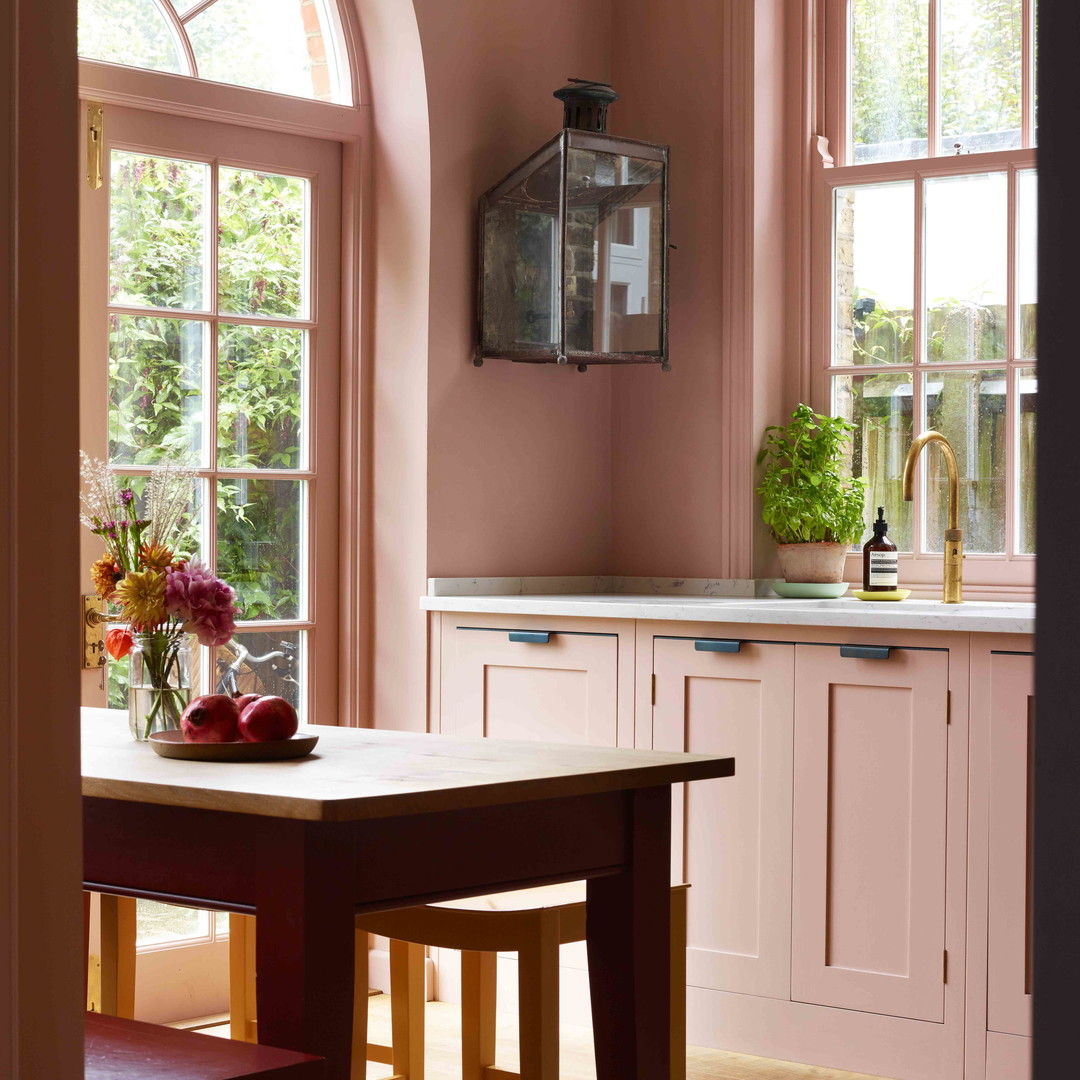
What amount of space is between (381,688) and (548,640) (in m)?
0.58

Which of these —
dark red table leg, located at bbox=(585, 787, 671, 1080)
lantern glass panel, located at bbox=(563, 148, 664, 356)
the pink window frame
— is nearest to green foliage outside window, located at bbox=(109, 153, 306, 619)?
the pink window frame

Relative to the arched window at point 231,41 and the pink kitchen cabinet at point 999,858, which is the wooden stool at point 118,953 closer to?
the pink kitchen cabinet at point 999,858

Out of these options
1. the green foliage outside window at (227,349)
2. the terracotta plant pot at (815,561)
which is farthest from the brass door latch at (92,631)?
the terracotta plant pot at (815,561)

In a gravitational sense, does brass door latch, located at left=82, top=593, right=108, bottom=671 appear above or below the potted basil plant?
below

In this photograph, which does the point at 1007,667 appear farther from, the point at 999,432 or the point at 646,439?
the point at 646,439

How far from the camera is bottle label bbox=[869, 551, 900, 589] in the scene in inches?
152

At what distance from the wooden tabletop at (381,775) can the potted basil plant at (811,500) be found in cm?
186

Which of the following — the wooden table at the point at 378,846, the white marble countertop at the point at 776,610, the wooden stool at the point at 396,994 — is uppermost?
the white marble countertop at the point at 776,610

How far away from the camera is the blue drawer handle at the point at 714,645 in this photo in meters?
3.35

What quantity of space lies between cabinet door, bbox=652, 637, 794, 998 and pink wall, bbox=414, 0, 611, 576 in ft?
2.48

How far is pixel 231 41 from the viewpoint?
12.3ft

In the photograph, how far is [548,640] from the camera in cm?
363

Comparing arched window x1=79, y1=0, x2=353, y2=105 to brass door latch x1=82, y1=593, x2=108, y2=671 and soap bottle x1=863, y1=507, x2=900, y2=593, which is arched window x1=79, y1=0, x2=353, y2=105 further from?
soap bottle x1=863, y1=507, x2=900, y2=593

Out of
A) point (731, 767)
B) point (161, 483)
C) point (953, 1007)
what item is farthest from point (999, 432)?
point (161, 483)
